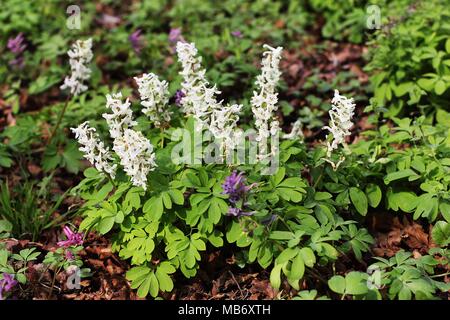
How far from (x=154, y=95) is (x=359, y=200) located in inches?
59.8

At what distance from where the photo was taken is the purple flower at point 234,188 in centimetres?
313

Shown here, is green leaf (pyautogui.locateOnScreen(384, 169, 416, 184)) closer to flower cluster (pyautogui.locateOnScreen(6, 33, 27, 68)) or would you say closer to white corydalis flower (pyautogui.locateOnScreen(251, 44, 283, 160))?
white corydalis flower (pyautogui.locateOnScreen(251, 44, 283, 160))

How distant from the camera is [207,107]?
3590 mm

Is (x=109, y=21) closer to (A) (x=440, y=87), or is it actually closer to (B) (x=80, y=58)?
(B) (x=80, y=58)

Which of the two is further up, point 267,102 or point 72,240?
point 267,102

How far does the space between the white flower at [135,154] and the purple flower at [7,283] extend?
0.91 m

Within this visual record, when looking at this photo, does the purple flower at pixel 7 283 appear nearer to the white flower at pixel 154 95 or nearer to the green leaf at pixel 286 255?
the white flower at pixel 154 95

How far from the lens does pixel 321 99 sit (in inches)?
214

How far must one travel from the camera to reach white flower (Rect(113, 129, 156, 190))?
3.29 metres

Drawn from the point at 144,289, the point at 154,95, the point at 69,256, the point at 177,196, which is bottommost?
the point at 144,289

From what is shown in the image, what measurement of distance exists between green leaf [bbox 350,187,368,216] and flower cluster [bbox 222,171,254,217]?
823 mm

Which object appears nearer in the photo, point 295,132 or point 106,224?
point 106,224

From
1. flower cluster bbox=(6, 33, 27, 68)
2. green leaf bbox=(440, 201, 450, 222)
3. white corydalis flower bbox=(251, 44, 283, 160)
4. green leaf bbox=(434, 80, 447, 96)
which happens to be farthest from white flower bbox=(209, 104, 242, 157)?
flower cluster bbox=(6, 33, 27, 68)

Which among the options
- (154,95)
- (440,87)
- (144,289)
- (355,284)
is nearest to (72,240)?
(144,289)
